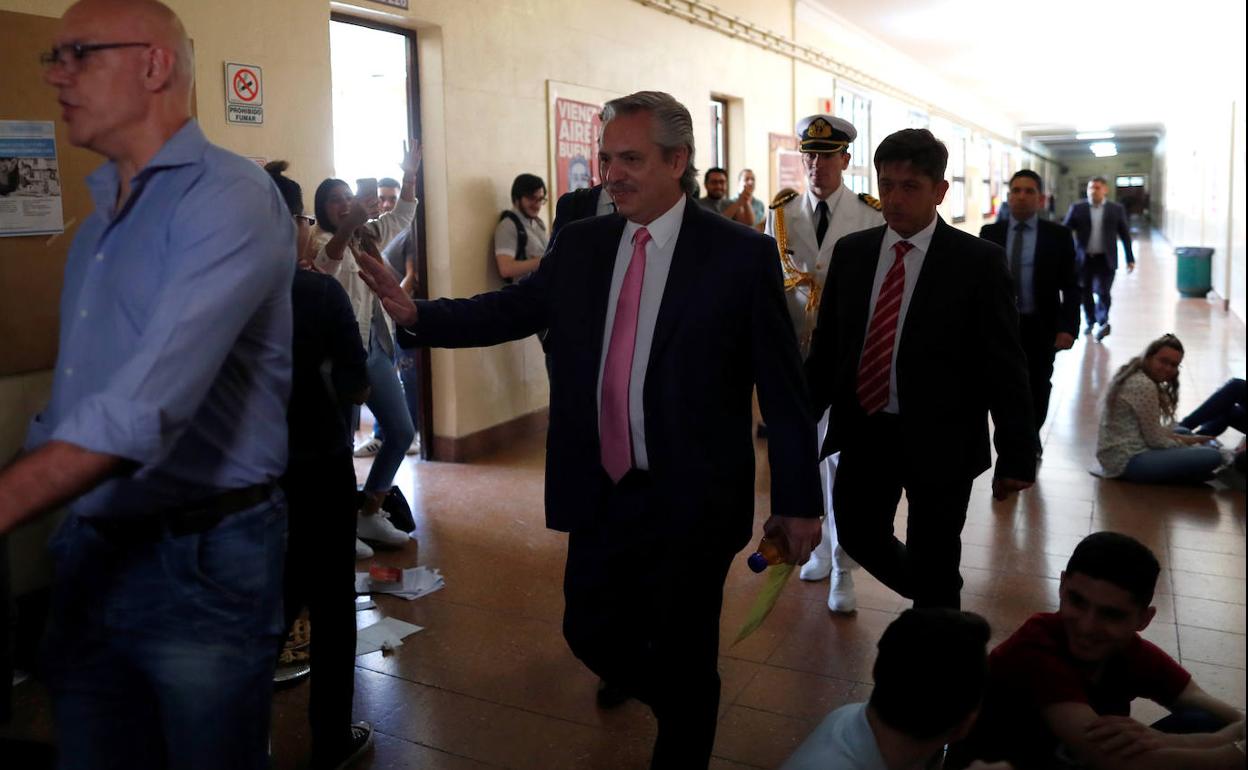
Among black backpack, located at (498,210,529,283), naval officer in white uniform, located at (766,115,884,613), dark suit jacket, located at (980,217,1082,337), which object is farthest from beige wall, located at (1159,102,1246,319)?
naval officer in white uniform, located at (766,115,884,613)

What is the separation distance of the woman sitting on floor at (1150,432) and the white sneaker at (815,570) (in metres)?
2.35

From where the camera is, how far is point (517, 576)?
4273 mm

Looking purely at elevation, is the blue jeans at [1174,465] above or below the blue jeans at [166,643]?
below

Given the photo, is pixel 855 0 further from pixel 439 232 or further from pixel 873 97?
pixel 439 232

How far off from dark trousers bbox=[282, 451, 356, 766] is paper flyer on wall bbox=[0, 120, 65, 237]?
5.59 feet

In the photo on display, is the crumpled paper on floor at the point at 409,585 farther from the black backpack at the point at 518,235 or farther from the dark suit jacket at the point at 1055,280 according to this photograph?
the dark suit jacket at the point at 1055,280

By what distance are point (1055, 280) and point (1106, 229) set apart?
305 inches

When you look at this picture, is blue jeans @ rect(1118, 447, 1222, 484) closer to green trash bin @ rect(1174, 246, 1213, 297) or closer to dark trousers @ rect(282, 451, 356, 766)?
dark trousers @ rect(282, 451, 356, 766)

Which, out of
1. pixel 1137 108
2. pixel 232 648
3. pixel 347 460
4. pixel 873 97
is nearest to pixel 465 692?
pixel 347 460

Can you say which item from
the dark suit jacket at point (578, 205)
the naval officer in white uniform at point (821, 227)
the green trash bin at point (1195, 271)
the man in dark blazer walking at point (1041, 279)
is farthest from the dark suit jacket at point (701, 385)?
the green trash bin at point (1195, 271)

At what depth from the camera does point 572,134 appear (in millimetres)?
7320

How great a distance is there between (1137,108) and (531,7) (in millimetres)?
25066

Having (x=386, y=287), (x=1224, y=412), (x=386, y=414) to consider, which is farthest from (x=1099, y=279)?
(x=386, y=287)

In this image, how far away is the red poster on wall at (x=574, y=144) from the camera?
7164 millimetres
